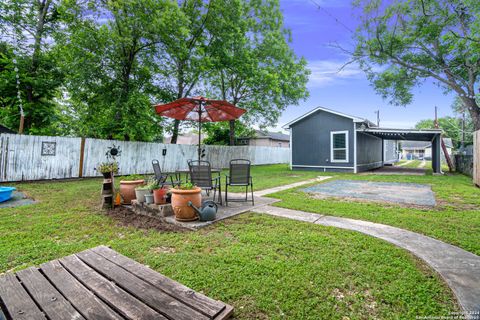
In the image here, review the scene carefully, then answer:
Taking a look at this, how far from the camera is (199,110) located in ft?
18.6

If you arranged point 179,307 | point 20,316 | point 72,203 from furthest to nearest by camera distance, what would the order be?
point 72,203, point 179,307, point 20,316

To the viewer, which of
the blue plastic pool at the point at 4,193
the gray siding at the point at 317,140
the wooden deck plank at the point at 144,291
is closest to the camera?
the wooden deck plank at the point at 144,291

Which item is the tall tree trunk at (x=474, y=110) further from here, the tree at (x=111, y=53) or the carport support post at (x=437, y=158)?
the tree at (x=111, y=53)

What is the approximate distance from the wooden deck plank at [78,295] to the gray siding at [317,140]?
13.7 m

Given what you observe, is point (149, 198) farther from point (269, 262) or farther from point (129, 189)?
point (269, 262)

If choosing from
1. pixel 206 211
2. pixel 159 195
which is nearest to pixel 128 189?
pixel 159 195

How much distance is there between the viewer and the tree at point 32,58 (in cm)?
1104

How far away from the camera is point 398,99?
16906 mm

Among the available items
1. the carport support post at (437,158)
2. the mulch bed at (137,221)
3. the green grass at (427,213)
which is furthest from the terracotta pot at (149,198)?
the carport support post at (437,158)

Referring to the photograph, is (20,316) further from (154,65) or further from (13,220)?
(154,65)

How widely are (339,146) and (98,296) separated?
46.0 ft

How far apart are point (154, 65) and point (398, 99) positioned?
1703 centimetres

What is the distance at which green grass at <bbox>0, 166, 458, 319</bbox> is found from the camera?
6.02ft

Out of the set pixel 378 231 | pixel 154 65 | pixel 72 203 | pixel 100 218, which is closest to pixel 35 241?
pixel 100 218
